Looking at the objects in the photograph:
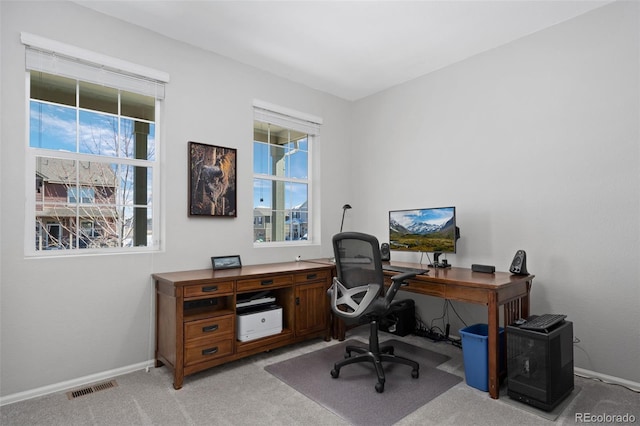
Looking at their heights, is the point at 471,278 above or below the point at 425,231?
below

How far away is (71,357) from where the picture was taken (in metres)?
2.58

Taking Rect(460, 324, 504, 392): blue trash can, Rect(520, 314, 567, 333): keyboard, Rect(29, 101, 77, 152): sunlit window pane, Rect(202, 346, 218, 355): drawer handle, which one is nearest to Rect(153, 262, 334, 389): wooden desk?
Rect(202, 346, 218, 355): drawer handle

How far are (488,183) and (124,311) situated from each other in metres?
3.47

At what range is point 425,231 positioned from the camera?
11.2 feet

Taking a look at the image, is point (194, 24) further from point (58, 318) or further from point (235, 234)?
point (58, 318)

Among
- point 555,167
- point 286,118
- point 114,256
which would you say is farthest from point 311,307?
point 555,167

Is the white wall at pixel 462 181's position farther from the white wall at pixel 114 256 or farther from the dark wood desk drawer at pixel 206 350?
the dark wood desk drawer at pixel 206 350

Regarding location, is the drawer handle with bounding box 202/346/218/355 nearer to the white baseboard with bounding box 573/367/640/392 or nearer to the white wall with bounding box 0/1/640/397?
the white wall with bounding box 0/1/640/397

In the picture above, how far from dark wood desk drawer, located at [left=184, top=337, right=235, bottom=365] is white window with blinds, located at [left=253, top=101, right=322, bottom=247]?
1.22 m

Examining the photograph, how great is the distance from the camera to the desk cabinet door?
333 cm

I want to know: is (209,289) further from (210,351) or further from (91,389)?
(91,389)

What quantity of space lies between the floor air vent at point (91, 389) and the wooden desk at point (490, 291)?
240 centimetres

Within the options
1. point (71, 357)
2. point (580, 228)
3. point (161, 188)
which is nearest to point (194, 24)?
point (161, 188)

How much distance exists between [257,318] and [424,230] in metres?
1.80
